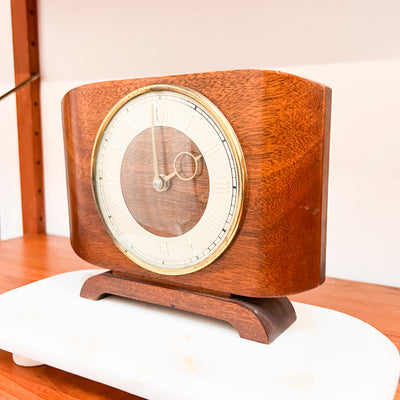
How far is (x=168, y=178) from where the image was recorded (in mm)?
594

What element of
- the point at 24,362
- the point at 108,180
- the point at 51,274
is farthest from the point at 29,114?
the point at 24,362

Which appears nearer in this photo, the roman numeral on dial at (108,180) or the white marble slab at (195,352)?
the white marble slab at (195,352)

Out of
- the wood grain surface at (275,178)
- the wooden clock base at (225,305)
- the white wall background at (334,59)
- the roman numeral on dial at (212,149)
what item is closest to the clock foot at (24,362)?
the wooden clock base at (225,305)

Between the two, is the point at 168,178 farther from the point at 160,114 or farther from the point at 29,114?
the point at 29,114

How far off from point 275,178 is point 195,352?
229 millimetres

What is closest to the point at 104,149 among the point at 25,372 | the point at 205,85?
the point at 205,85

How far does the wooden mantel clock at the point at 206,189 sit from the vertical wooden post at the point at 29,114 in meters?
0.74

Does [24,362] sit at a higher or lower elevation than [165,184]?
lower

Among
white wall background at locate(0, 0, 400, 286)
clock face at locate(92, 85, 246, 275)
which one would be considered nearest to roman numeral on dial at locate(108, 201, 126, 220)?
clock face at locate(92, 85, 246, 275)

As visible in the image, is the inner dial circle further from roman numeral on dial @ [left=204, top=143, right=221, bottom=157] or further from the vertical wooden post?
the vertical wooden post

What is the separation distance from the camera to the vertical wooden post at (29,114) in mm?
1323

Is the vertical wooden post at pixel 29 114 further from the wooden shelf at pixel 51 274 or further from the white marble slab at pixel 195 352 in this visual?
the white marble slab at pixel 195 352

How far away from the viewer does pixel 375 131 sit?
2.88 ft

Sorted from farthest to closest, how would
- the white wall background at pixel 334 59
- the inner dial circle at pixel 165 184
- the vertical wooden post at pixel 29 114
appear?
1. the vertical wooden post at pixel 29 114
2. the white wall background at pixel 334 59
3. the inner dial circle at pixel 165 184
